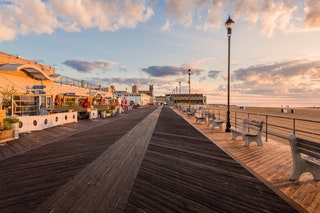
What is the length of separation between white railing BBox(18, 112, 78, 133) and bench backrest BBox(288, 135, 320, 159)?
12.3m

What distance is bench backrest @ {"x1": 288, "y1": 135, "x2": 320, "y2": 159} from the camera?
3502 mm

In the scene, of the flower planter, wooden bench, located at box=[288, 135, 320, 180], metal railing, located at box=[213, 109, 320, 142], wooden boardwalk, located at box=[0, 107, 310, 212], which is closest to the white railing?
the flower planter

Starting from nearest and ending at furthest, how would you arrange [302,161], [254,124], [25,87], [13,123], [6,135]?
[302,161] < [254,124] < [6,135] < [13,123] < [25,87]

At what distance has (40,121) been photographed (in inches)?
469

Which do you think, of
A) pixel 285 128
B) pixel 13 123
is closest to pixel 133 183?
pixel 285 128

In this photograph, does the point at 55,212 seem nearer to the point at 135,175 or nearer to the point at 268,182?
the point at 135,175

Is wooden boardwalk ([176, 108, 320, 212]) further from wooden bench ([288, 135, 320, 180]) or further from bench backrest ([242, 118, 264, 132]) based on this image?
bench backrest ([242, 118, 264, 132])

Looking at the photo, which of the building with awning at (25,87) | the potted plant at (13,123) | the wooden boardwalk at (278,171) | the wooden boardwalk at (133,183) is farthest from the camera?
the building with awning at (25,87)

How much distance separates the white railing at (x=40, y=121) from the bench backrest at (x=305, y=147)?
1228 cm

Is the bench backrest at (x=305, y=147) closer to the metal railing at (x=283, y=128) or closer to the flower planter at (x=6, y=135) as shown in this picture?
the metal railing at (x=283, y=128)

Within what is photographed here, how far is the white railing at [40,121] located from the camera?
421 inches

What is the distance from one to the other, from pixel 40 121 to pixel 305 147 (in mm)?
13206

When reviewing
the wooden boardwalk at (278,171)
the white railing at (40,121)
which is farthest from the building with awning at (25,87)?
the wooden boardwalk at (278,171)

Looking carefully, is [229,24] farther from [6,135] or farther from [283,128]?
[6,135]
